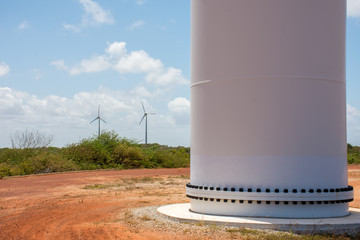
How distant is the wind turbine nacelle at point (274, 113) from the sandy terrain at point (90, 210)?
122 cm

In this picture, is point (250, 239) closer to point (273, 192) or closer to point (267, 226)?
point (267, 226)

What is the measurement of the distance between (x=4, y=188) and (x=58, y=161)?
8.51 metres

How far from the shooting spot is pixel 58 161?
1056 inches

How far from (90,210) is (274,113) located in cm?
577

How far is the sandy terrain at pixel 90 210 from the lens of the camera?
312 inches

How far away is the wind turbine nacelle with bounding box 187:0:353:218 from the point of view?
8.27 m

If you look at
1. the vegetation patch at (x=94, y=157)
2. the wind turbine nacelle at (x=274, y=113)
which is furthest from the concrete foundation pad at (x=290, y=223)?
the vegetation patch at (x=94, y=157)

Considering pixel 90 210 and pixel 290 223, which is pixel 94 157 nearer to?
pixel 90 210

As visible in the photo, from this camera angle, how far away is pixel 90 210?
37.3 ft

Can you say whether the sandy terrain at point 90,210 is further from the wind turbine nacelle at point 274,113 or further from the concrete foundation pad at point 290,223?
the wind turbine nacelle at point 274,113

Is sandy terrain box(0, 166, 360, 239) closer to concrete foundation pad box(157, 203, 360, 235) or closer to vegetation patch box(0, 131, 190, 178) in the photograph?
concrete foundation pad box(157, 203, 360, 235)

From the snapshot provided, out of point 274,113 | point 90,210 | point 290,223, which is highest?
point 274,113

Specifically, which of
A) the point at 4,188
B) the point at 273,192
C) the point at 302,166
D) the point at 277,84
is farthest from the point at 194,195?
the point at 4,188

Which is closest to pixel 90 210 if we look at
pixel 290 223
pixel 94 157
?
pixel 290 223
